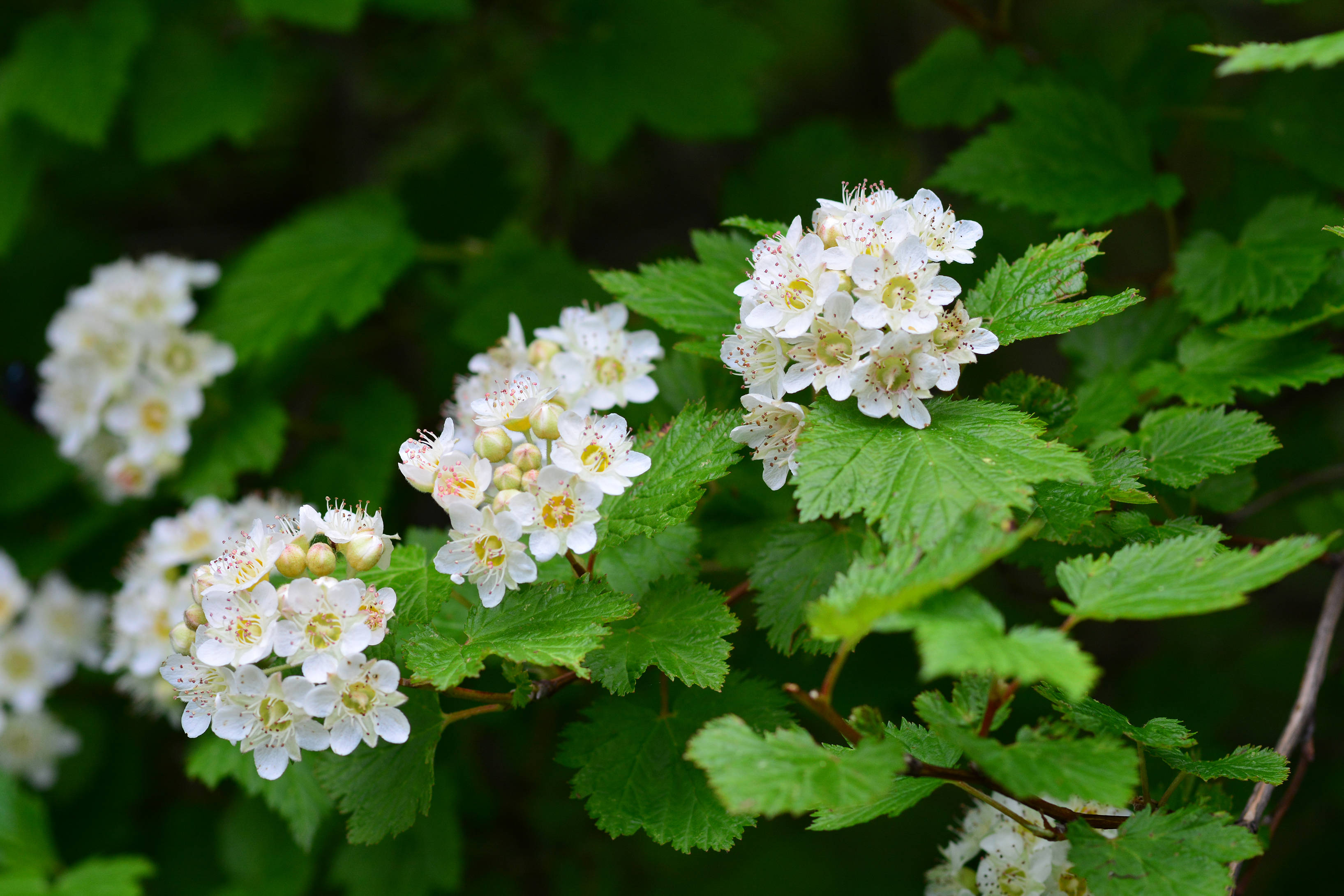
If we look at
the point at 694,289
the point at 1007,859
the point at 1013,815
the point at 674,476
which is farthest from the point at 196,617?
the point at 1007,859

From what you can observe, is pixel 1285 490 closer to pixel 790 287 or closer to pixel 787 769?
pixel 790 287

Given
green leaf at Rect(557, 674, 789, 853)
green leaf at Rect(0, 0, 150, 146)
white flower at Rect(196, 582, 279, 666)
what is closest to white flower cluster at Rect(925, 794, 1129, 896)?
green leaf at Rect(557, 674, 789, 853)

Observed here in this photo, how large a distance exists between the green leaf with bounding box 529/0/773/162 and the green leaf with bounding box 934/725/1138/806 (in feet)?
7.87

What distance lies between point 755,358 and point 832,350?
0.47 feet

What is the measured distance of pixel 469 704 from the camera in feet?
7.23

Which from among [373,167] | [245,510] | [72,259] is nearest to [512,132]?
[373,167]

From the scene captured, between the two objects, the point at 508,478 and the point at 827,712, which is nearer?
the point at 827,712

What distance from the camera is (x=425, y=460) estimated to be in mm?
1684

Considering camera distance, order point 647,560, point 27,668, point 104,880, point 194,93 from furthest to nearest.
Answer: point 194,93
point 27,668
point 104,880
point 647,560

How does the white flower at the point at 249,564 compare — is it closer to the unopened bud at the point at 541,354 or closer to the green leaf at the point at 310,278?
the unopened bud at the point at 541,354

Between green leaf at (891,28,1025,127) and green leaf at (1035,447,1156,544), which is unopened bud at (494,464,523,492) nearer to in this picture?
green leaf at (1035,447,1156,544)

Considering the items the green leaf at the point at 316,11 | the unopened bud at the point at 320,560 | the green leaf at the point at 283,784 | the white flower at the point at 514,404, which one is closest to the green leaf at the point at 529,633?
the unopened bud at the point at 320,560

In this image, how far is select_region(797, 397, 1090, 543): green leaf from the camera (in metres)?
1.41

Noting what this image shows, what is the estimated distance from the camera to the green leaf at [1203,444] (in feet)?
5.72
